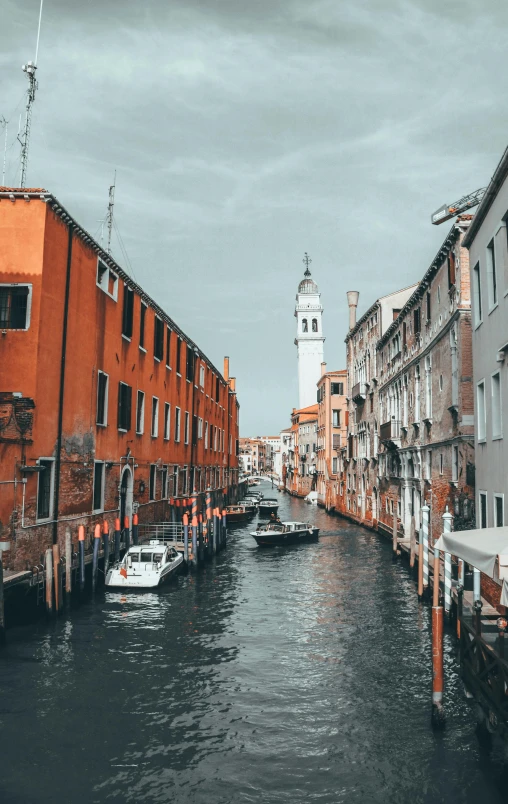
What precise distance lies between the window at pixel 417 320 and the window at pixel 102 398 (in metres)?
12.5

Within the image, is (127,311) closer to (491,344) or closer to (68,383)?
(68,383)

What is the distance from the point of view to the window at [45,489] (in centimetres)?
1686

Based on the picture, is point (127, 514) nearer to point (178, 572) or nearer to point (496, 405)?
point (178, 572)

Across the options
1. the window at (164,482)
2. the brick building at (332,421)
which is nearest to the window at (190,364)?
the window at (164,482)

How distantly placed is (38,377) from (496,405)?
11.2 meters

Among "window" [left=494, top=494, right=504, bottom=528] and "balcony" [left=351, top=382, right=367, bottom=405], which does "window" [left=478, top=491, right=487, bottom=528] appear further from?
"balcony" [left=351, top=382, right=367, bottom=405]

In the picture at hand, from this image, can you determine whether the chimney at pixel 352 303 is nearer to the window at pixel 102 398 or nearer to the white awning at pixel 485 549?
the window at pixel 102 398

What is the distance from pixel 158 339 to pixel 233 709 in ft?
64.1

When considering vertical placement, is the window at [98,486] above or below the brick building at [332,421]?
below

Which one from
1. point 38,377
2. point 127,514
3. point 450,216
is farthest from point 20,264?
point 450,216

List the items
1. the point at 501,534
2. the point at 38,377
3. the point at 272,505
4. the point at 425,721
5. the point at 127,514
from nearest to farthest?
the point at 501,534 → the point at 425,721 → the point at 38,377 → the point at 127,514 → the point at 272,505

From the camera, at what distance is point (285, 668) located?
12.9 meters

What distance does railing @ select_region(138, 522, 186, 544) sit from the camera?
2588 cm

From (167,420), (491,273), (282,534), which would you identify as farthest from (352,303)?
(491,273)
